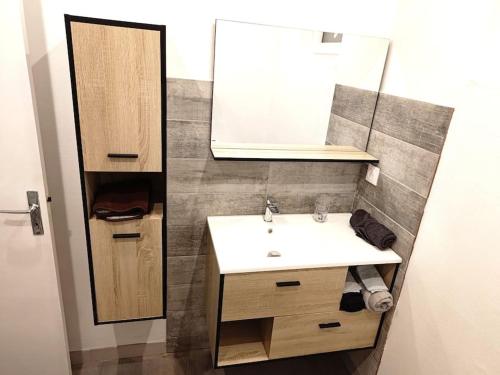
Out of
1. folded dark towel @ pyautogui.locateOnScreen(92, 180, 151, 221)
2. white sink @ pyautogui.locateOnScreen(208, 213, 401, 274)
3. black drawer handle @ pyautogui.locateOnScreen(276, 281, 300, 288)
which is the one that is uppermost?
folded dark towel @ pyautogui.locateOnScreen(92, 180, 151, 221)

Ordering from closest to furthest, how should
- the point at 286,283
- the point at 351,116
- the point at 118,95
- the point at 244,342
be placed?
the point at 118,95
the point at 286,283
the point at 244,342
the point at 351,116

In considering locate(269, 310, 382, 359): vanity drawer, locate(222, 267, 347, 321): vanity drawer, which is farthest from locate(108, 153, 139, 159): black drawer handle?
locate(269, 310, 382, 359): vanity drawer

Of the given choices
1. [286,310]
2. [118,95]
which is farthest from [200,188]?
[286,310]

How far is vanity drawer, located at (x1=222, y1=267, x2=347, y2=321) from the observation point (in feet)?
4.74

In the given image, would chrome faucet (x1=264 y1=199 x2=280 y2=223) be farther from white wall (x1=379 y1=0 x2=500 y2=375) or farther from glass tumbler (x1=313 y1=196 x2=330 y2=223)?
white wall (x1=379 y1=0 x2=500 y2=375)

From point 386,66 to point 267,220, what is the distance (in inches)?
38.1

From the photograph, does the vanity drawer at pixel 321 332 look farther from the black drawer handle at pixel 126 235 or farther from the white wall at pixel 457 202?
the black drawer handle at pixel 126 235

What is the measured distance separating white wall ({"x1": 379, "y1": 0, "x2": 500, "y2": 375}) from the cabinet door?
1.11m

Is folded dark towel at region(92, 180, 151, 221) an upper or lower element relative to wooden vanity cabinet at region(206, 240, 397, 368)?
upper

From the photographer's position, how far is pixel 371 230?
5.54 ft

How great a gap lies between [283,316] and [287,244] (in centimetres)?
32

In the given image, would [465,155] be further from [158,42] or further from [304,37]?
[158,42]

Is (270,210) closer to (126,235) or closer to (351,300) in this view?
(351,300)

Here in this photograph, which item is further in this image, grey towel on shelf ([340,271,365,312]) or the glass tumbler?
the glass tumbler
